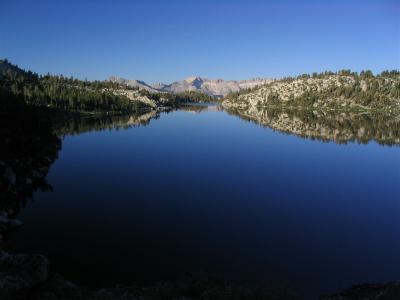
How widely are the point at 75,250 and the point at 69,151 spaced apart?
181 feet

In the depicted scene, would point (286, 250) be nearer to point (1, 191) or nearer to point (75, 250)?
point (75, 250)

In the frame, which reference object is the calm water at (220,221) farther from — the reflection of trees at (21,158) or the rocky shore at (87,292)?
the rocky shore at (87,292)

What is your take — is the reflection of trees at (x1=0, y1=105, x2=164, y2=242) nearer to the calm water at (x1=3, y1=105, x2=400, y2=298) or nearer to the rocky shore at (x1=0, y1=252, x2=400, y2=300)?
the calm water at (x1=3, y1=105, x2=400, y2=298)

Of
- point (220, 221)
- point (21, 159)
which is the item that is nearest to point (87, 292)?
point (220, 221)

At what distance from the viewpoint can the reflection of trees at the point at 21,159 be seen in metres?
38.3

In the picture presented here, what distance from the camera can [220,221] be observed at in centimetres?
3506

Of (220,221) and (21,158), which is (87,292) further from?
(21,158)

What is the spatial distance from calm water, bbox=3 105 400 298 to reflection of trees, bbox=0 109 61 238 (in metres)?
1.70

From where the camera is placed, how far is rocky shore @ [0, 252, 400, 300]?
17188mm

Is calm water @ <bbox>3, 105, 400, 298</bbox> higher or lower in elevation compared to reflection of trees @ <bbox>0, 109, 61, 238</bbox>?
lower

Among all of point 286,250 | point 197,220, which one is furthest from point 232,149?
point 286,250

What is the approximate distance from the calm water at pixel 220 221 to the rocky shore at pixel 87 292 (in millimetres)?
3875

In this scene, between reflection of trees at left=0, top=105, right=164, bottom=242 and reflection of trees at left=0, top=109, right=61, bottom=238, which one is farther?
reflection of trees at left=0, top=109, right=61, bottom=238

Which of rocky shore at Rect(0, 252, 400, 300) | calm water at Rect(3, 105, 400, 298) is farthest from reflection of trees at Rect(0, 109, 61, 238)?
rocky shore at Rect(0, 252, 400, 300)
